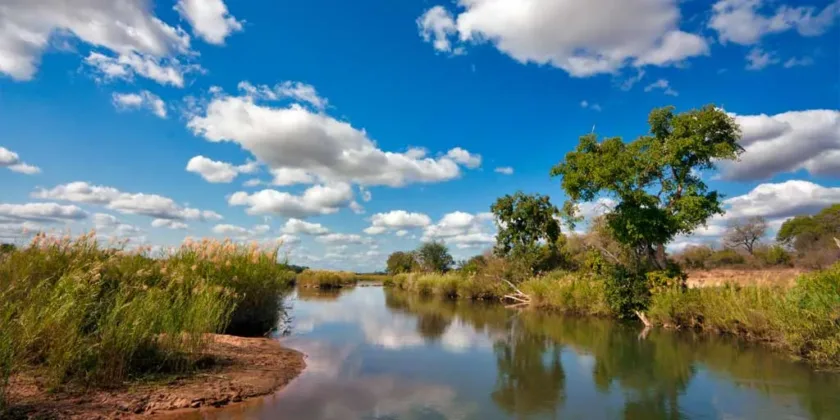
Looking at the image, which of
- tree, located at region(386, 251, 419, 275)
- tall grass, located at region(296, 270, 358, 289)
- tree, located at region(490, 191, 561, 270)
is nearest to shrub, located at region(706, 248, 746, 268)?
tree, located at region(490, 191, 561, 270)

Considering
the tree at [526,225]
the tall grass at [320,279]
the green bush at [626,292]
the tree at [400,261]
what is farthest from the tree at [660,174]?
the tree at [400,261]

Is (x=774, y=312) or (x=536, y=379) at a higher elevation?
(x=774, y=312)

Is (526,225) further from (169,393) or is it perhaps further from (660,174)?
(169,393)

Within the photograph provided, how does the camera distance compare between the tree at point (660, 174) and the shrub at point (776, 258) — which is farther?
the shrub at point (776, 258)

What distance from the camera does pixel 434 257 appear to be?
187 feet

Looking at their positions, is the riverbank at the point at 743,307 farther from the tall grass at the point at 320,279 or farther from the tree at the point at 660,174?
the tall grass at the point at 320,279

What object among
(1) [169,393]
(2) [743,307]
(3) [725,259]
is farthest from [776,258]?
(1) [169,393]

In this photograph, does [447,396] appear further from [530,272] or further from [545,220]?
[545,220]

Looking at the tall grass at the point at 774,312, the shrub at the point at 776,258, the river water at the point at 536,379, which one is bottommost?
the river water at the point at 536,379

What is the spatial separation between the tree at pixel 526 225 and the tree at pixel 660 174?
38.4 feet

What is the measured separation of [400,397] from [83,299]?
168 inches

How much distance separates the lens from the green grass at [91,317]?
5.11 meters

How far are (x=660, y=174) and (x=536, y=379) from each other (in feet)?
39.0

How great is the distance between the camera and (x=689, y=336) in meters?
13.4
